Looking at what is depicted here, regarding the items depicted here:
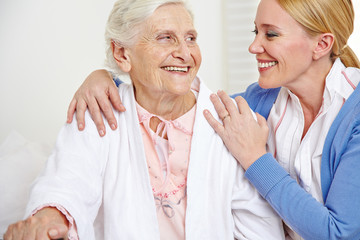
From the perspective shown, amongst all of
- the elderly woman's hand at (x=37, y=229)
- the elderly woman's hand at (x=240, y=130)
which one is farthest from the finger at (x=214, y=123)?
the elderly woman's hand at (x=37, y=229)

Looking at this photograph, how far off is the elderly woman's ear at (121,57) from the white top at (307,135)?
26.4 inches

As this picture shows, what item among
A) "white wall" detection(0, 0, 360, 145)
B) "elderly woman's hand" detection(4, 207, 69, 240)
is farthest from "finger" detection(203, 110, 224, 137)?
"white wall" detection(0, 0, 360, 145)

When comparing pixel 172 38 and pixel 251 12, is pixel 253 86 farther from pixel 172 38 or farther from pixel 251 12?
pixel 251 12

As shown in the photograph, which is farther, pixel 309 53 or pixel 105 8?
pixel 105 8

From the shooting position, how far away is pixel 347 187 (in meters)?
1.64

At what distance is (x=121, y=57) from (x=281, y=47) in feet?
2.15

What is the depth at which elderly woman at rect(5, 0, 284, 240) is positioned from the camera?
1.76 metres

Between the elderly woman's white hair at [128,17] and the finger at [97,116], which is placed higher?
the elderly woman's white hair at [128,17]

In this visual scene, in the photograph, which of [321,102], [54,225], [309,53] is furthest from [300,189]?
[54,225]

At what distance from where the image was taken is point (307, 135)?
1.87 metres

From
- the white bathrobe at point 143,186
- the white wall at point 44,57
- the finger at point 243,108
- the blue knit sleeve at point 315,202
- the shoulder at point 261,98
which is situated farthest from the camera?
the white wall at point 44,57

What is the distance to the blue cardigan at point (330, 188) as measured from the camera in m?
1.64

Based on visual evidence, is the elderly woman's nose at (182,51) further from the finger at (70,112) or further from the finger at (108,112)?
the finger at (70,112)

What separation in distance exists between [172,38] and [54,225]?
844 millimetres
